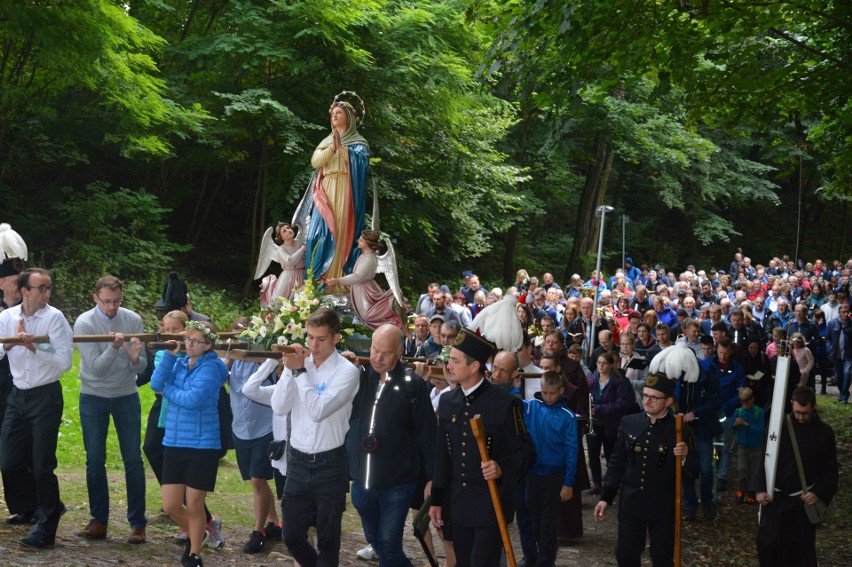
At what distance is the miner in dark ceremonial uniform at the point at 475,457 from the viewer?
6.15m

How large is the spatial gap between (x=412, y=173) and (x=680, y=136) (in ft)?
34.9

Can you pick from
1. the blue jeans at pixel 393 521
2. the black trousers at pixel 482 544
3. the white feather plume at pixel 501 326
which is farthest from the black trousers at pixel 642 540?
the white feather plume at pixel 501 326

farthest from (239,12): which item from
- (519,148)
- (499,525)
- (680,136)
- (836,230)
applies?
(836,230)

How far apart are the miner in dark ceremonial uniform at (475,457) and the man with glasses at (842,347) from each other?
14.5 metres

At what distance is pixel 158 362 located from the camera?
746cm

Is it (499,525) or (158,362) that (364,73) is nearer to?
(158,362)

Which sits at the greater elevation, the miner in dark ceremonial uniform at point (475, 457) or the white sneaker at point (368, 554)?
the miner in dark ceremonial uniform at point (475, 457)

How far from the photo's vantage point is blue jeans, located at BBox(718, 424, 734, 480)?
11.7m

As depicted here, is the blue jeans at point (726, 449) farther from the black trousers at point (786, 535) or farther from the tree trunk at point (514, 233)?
the tree trunk at point (514, 233)

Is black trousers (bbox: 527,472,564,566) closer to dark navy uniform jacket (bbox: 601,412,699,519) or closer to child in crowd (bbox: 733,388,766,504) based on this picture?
dark navy uniform jacket (bbox: 601,412,699,519)

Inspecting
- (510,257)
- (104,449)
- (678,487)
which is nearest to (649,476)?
(678,487)

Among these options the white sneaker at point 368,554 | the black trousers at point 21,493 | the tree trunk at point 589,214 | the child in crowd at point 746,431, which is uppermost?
the tree trunk at point 589,214

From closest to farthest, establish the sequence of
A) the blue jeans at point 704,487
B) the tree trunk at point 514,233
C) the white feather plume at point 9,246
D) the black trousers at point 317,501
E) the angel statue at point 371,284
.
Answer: the black trousers at point 317,501 < the white feather plume at point 9,246 < the blue jeans at point 704,487 < the angel statue at point 371,284 < the tree trunk at point 514,233

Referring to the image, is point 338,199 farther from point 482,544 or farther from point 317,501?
point 482,544
